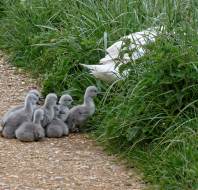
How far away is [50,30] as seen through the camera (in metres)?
8.97

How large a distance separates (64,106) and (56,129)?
33 cm

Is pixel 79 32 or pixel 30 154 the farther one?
pixel 79 32

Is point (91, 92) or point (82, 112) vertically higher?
point (91, 92)

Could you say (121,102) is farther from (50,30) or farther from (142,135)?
(50,30)

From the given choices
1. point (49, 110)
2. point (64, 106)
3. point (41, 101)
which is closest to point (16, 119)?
point (49, 110)

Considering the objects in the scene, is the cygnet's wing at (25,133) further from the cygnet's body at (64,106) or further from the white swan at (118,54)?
the white swan at (118,54)

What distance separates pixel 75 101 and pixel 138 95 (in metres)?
1.21

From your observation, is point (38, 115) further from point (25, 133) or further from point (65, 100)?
point (65, 100)

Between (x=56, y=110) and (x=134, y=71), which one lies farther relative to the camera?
(x=56, y=110)

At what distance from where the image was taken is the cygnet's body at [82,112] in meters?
7.11

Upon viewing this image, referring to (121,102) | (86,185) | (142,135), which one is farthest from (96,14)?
(86,185)

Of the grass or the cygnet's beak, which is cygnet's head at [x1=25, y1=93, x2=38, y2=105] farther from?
the cygnet's beak

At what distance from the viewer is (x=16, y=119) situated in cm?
686

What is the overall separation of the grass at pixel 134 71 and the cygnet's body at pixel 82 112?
3.6 inches
